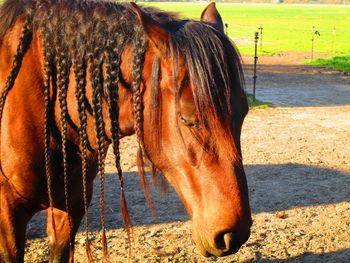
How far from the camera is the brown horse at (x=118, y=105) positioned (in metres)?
1.72

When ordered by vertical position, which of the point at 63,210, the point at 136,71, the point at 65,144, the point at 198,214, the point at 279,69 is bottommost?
the point at 279,69

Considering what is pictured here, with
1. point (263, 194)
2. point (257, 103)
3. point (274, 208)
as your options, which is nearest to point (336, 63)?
point (257, 103)

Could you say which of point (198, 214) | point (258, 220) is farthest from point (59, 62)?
point (258, 220)

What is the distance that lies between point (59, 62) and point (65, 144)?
40cm

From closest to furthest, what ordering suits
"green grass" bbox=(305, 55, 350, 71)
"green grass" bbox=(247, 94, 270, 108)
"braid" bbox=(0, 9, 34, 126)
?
"braid" bbox=(0, 9, 34, 126) → "green grass" bbox=(247, 94, 270, 108) → "green grass" bbox=(305, 55, 350, 71)

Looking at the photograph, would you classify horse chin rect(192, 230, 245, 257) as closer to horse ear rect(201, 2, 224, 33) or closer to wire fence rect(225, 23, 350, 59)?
horse ear rect(201, 2, 224, 33)

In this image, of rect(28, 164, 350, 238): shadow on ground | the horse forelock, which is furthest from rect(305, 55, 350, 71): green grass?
the horse forelock

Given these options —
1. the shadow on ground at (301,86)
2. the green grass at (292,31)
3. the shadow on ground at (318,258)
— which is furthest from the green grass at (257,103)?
the shadow on ground at (318,258)

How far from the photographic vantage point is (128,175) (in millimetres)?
5438

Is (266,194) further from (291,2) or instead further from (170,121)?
(291,2)

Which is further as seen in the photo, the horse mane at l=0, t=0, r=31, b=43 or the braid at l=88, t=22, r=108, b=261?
the horse mane at l=0, t=0, r=31, b=43

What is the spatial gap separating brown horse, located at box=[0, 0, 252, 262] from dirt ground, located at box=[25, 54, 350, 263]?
2.14ft

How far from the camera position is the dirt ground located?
370 centimetres

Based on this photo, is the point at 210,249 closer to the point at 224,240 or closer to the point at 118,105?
the point at 224,240
